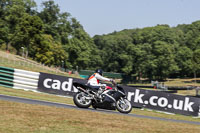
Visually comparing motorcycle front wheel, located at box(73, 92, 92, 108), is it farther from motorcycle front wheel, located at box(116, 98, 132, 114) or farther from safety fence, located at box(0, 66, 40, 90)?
safety fence, located at box(0, 66, 40, 90)

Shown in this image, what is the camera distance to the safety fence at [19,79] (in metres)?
24.2

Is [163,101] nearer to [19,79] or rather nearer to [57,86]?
[57,86]

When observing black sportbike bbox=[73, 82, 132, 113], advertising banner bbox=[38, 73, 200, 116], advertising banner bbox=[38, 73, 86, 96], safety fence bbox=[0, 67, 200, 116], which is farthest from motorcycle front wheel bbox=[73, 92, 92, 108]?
advertising banner bbox=[38, 73, 86, 96]

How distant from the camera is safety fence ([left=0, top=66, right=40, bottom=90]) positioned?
24172 millimetres

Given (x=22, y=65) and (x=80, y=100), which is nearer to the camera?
(x=80, y=100)

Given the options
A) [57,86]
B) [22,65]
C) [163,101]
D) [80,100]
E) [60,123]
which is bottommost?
Result: [60,123]

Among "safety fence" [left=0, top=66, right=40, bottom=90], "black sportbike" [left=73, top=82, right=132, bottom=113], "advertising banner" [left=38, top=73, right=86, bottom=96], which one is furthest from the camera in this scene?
"safety fence" [left=0, top=66, right=40, bottom=90]

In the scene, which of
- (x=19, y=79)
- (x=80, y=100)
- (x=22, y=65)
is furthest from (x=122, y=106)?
(x=22, y=65)

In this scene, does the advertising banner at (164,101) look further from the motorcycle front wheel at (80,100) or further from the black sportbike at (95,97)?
the motorcycle front wheel at (80,100)

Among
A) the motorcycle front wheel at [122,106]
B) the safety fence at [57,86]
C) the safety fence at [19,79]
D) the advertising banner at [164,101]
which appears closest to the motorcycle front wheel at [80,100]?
the motorcycle front wheel at [122,106]

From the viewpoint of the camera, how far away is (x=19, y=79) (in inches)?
958

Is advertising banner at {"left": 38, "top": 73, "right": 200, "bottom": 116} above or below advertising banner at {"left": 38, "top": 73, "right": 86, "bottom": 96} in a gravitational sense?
below

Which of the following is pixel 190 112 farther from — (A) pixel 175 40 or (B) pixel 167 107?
(A) pixel 175 40

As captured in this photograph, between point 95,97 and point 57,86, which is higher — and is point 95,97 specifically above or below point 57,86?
below
